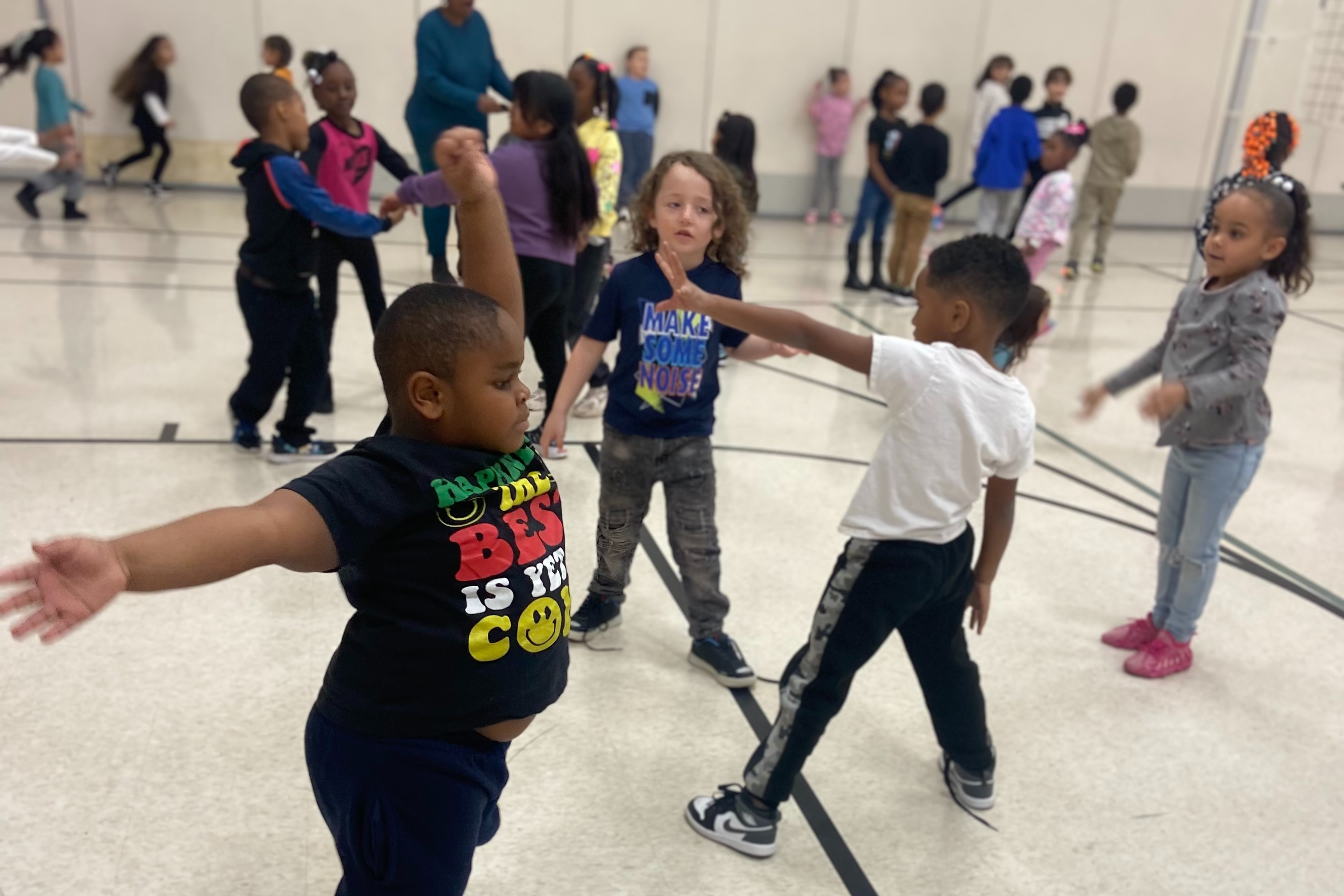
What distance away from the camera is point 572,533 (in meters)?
3.65

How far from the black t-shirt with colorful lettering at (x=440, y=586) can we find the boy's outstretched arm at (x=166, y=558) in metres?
0.05

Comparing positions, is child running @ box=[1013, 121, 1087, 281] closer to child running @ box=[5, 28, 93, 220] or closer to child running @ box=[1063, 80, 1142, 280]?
child running @ box=[1063, 80, 1142, 280]

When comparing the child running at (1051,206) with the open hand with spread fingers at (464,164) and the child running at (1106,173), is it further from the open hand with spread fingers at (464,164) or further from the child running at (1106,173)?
the open hand with spread fingers at (464,164)

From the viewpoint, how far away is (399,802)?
1479mm

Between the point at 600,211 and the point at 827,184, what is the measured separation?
729cm

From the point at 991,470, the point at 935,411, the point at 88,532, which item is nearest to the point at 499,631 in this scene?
the point at 935,411

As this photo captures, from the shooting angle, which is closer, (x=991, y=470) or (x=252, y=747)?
(x=991, y=470)

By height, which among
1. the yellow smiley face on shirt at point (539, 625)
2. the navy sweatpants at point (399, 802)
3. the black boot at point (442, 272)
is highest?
the black boot at point (442, 272)

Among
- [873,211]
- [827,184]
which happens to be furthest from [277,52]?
[827,184]

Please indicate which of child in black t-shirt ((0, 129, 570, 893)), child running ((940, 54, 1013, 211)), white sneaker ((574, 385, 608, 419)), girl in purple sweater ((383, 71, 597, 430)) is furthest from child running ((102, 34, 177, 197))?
child in black t-shirt ((0, 129, 570, 893))

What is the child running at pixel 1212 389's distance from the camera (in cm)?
286

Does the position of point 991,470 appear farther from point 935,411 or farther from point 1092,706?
point 1092,706

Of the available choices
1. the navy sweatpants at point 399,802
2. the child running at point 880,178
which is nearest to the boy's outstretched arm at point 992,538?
the navy sweatpants at point 399,802

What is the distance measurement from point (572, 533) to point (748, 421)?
1.73m
